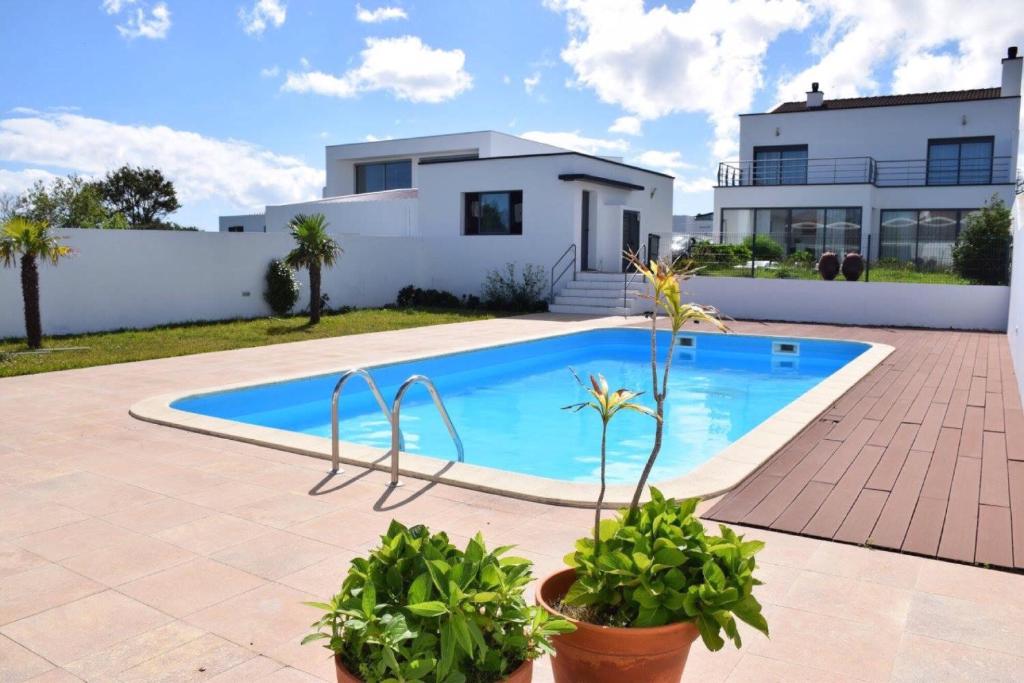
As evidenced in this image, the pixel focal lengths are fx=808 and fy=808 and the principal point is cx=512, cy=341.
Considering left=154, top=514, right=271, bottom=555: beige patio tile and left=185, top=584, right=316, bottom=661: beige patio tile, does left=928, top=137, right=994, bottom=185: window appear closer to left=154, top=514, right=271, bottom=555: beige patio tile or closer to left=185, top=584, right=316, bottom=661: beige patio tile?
left=154, top=514, right=271, bottom=555: beige patio tile

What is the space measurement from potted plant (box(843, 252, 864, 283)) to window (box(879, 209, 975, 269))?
7328 mm

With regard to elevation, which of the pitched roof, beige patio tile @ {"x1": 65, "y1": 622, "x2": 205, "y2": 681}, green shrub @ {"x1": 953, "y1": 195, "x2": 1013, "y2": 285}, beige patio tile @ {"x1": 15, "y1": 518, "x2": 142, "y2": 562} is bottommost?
beige patio tile @ {"x1": 65, "y1": 622, "x2": 205, "y2": 681}

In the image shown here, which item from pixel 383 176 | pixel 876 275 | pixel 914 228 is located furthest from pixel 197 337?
pixel 383 176

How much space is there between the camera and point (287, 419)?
9.18 metres

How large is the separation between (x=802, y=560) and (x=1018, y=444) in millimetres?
3696

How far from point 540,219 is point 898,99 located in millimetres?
15640

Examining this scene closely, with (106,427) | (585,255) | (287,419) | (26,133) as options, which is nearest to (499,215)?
(585,255)

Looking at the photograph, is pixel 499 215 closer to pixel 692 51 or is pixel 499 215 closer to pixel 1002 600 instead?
pixel 692 51

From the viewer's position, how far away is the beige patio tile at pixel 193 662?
2.94 m

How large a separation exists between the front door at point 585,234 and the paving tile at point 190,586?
1843 centimetres

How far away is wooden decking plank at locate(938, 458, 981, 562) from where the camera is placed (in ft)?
13.6

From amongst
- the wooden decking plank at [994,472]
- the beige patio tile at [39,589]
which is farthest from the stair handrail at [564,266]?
the beige patio tile at [39,589]

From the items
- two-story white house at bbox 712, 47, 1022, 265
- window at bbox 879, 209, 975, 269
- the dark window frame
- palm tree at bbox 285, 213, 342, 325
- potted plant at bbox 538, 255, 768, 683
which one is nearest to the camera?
potted plant at bbox 538, 255, 768, 683

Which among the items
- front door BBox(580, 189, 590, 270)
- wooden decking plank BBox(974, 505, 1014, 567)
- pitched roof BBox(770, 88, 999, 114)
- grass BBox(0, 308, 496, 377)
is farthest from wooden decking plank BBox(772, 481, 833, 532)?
pitched roof BBox(770, 88, 999, 114)
